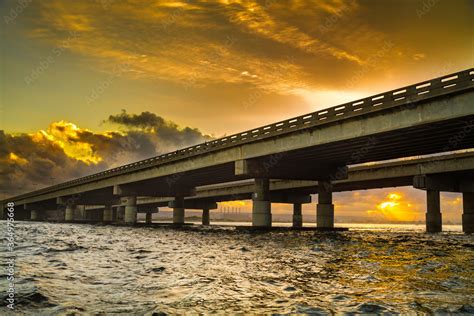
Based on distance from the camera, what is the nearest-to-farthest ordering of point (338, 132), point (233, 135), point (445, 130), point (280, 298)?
point (280, 298)
point (445, 130)
point (338, 132)
point (233, 135)

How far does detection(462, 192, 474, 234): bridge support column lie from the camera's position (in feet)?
223

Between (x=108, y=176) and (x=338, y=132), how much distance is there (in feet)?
197

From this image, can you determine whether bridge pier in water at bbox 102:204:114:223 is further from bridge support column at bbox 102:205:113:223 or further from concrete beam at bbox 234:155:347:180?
concrete beam at bbox 234:155:347:180

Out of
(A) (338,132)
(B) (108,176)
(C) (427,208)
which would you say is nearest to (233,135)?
(A) (338,132)

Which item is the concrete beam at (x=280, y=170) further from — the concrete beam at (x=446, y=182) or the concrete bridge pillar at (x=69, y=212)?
the concrete bridge pillar at (x=69, y=212)

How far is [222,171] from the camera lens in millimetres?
66688

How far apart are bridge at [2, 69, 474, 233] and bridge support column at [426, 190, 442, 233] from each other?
0.46ft

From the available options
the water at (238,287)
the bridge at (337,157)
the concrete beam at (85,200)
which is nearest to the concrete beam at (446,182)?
the bridge at (337,157)

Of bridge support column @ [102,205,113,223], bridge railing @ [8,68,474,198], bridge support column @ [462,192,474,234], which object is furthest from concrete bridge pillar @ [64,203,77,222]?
bridge support column @ [462,192,474,234]

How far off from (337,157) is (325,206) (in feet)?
40.0

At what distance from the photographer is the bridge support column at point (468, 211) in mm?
68062

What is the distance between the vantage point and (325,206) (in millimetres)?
61312

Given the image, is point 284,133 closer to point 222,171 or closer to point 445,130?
point 445,130

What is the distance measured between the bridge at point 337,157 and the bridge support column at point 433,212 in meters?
0.14
